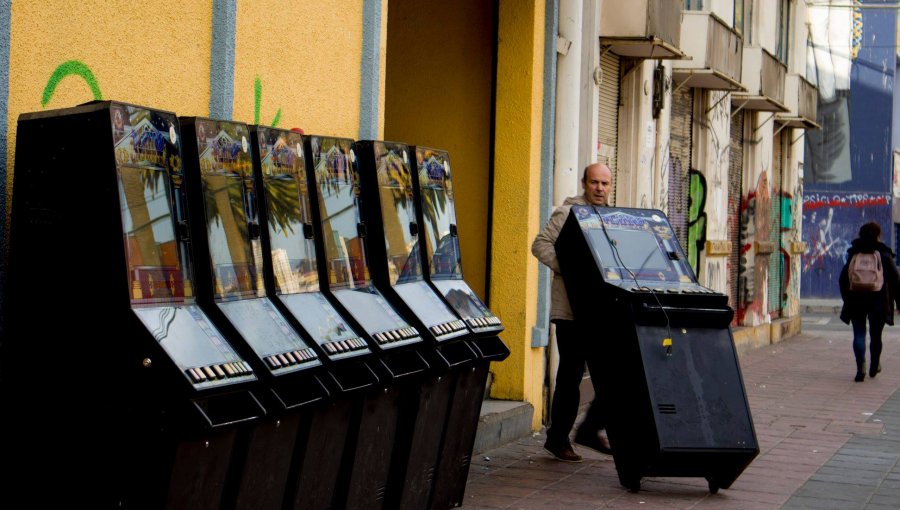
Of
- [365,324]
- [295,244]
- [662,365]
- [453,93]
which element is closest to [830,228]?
[453,93]

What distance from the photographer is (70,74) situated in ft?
16.8

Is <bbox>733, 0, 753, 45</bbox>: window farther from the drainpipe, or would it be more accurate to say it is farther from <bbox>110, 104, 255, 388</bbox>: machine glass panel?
<bbox>110, 104, 255, 388</bbox>: machine glass panel

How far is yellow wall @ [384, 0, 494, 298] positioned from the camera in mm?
10398

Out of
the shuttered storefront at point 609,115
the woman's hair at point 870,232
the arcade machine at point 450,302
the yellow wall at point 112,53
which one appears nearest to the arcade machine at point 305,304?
the yellow wall at point 112,53

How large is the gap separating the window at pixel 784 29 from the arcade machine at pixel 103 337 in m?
19.4

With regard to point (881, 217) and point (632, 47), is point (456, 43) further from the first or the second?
point (881, 217)

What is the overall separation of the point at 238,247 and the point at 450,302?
1.88 m

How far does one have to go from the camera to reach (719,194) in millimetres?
18484

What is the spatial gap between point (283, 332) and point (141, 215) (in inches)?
35.5

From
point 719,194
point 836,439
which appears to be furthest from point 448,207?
point 719,194

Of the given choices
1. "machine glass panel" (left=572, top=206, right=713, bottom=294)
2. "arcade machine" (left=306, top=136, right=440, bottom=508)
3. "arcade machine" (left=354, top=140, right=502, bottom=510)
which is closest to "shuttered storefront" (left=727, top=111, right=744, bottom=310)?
"machine glass panel" (left=572, top=206, right=713, bottom=294)

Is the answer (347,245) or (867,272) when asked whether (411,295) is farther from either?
(867,272)

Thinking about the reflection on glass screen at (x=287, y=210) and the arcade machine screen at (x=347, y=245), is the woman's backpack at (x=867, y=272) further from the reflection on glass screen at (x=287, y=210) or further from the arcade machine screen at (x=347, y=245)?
the reflection on glass screen at (x=287, y=210)

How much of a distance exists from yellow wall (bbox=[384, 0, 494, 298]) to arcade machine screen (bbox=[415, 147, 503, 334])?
3.22 metres
